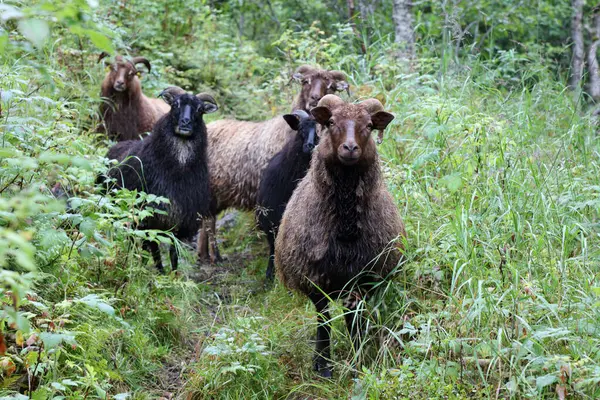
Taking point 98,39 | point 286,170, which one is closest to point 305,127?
point 286,170

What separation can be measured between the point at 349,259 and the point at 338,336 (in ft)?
2.59

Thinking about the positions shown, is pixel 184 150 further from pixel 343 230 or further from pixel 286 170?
pixel 343 230

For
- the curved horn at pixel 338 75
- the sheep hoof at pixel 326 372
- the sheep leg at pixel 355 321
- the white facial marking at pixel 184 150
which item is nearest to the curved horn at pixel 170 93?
the white facial marking at pixel 184 150

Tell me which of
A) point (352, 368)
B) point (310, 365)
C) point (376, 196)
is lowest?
point (310, 365)

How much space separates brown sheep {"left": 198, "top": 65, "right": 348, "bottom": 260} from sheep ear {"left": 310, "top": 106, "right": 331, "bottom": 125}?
3030 millimetres

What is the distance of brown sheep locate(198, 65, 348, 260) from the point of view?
934 centimetres

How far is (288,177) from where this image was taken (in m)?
8.20

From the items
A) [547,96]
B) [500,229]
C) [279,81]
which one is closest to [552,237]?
[500,229]

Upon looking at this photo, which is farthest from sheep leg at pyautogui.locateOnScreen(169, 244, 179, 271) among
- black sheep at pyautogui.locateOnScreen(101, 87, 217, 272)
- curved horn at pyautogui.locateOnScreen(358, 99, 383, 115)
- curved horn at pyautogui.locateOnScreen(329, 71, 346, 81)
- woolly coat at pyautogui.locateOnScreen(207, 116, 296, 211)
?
→ curved horn at pyautogui.locateOnScreen(358, 99, 383, 115)

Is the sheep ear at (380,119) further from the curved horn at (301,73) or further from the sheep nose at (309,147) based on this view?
the curved horn at (301,73)

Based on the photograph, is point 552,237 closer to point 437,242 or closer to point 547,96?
point 437,242

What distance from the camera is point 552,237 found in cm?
582

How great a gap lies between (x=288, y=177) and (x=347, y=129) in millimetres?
2622

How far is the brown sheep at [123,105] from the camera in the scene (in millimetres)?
10883
